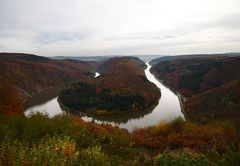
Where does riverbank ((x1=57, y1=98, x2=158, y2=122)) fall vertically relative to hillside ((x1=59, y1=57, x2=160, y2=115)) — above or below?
below

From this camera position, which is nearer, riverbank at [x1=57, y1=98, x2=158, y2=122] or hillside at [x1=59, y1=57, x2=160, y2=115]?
riverbank at [x1=57, y1=98, x2=158, y2=122]

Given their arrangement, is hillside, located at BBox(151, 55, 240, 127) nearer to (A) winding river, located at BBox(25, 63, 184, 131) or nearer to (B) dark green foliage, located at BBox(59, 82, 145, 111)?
(A) winding river, located at BBox(25, 63, 184, 131)

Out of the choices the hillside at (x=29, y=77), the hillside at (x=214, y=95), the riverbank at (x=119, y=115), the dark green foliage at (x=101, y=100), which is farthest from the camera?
the hillside at (x=29, y=77)

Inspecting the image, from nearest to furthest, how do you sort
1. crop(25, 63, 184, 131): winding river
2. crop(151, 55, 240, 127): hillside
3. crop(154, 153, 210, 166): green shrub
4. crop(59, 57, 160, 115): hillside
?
1. crop(154, 153, 210, 166): green shrub
2. crop(151, 55, 240, 127): hillside
3. crop(25, 63, 184, 131): winding river
4. crop(59, 57, 160, 115): hillside

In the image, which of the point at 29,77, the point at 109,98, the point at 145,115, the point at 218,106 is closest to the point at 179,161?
the point at 218,106

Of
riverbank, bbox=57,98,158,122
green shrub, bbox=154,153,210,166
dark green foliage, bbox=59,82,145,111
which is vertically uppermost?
green shrub, bbox=154,153,210,166

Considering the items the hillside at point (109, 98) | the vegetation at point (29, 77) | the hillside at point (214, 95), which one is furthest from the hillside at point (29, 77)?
the hillside at point (214, 95)

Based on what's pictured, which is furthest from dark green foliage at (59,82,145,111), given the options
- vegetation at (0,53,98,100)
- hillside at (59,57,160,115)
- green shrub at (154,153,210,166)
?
green shrub at (154,153,210,166)

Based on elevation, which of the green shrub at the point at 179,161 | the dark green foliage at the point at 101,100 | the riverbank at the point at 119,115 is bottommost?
the riverbank at the point at 119,115

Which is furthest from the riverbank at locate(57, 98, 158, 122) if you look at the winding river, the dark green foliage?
the dark green foliage

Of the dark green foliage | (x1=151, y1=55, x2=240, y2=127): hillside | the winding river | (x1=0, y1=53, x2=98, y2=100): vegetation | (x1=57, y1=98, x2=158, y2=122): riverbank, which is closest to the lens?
(x1=151, y1=55, x2=240, y2=127): hillside

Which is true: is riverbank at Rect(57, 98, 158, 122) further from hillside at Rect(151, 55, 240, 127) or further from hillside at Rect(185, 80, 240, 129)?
hillside at Rect(185, 80, 240, 129)

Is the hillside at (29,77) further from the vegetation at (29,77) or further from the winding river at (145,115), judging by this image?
the winding river at (145,115)
